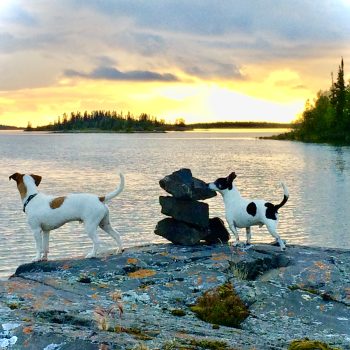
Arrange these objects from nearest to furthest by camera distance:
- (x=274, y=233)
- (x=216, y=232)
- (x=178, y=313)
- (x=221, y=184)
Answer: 1. (x=178, y=313)
2. (x=274, y=233)
3. (x=221, y=184)
4. (x=216, y=232)

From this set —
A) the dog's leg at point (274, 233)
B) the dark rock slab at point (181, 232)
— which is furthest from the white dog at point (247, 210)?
the dark rock slab at point (181, 232)

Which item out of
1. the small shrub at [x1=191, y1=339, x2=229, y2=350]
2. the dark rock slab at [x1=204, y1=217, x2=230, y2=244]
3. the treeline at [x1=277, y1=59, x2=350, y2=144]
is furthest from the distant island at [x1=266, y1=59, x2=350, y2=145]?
the small shrub at [x1=191, y1=339, x2=229, y2=350]

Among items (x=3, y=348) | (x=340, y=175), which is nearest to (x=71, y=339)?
(x=3, y=348)

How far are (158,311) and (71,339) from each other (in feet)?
10.1

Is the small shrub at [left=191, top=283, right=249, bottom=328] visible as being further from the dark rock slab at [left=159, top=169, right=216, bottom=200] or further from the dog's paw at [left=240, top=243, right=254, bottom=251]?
the dark rock slab at [left=159, top=169, right=216, bottom=200]

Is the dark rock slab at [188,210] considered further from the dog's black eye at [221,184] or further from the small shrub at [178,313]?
the small shrub at [178,313]

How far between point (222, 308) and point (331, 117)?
12981 centimetres

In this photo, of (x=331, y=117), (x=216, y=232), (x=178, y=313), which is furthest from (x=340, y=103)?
(x=178, y=313)

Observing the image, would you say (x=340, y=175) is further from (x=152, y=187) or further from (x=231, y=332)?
(x=231, y=332)

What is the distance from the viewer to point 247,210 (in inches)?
538

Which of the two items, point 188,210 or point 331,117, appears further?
point 331,117

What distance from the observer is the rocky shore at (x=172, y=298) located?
287 inches

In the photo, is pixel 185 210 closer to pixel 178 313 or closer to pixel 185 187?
pixel 185 187

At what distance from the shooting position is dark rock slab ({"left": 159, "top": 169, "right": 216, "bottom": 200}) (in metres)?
13.6
